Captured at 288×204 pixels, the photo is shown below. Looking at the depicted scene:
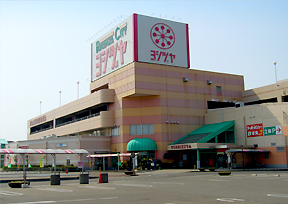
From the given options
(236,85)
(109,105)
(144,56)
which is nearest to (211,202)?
(144,56)

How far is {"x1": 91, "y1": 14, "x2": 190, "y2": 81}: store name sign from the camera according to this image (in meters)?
56.5

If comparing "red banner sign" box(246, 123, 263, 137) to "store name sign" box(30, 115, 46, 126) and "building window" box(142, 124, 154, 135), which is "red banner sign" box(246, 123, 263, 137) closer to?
"building window" box(142, 124, 154, 135)

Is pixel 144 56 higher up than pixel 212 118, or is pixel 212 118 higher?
pixel 144 56

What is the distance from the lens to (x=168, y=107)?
184ft

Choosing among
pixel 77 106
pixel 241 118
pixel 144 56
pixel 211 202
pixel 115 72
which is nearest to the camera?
pixel 211 202

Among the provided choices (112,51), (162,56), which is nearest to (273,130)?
(162,56)

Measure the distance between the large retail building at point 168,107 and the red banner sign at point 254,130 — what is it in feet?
0.48

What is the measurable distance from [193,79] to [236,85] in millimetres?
10295

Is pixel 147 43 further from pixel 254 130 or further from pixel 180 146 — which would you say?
pixel 254 130

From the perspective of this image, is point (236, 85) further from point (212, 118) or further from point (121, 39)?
point (121, 39)

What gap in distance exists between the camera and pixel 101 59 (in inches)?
2613

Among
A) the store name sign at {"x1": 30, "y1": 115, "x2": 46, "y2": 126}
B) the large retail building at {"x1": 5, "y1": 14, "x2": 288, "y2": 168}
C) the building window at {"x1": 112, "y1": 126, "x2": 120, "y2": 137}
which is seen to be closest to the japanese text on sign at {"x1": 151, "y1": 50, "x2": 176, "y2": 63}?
the large retail building at {"x1": 5, "y1": 14, "x2": 288, "y2": 168}

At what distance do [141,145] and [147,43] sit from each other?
17.5 m

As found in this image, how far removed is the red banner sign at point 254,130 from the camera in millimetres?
48844
